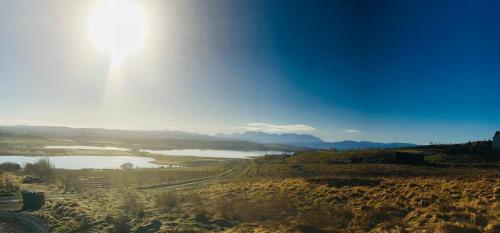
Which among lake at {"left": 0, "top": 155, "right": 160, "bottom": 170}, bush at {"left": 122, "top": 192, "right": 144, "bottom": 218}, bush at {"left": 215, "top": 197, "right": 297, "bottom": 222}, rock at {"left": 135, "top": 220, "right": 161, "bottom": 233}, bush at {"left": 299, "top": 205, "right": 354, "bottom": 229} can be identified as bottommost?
lake at {"left": 0, "top": 155, "right": 160, "bottom": 170}

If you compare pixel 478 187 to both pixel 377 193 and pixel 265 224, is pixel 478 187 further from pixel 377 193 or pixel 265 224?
pixel 265 224

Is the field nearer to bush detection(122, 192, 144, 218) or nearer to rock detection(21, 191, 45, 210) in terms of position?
bush detection(122, 192, 144, 218)

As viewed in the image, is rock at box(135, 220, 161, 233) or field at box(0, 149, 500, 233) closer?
field at box(0, 149, 500, 233)

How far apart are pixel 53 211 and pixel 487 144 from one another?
249 ft

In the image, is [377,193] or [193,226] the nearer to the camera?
[193,226]

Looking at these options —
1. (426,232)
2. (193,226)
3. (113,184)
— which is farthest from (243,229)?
(113,184)

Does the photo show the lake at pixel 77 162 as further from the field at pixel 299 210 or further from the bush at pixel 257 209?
the bush at pixel 257 209

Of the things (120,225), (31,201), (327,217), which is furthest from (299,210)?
(31,201)

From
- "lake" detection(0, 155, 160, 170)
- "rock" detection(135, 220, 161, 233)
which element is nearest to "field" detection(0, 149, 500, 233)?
"rock" detection(135, 220, 161, 233)

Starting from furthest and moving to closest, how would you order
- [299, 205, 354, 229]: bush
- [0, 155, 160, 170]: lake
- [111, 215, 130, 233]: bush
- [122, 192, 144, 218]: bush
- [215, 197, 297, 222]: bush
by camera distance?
[0, 155, 160, 170]: lake < [122, 192, 144, 218]: bush < [215, 197, 297, 222]: bush < [111, 215, 130, 233]: bush < [299, 205, 354, 229]: bush

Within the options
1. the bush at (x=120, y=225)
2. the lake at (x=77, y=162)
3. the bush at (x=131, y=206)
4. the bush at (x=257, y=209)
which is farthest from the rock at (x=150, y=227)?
the lake at (x=77, y=162)

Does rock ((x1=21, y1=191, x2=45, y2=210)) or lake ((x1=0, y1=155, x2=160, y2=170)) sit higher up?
rock ((x1=21, y1=191, x2=45, y2=210))

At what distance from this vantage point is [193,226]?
79.4 feet

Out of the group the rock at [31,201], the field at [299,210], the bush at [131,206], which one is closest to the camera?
the field at [299,210]
